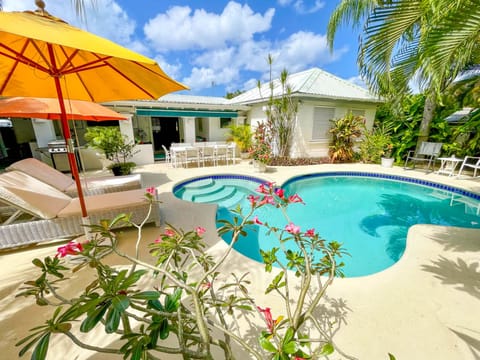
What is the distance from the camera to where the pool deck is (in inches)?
95.8

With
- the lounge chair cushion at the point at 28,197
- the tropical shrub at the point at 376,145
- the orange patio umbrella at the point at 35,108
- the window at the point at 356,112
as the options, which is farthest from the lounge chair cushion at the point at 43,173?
the window at the point at 356,112

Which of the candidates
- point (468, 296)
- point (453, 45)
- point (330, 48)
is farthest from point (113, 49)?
point (330, 48)

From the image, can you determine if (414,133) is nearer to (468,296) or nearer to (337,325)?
(468,296)

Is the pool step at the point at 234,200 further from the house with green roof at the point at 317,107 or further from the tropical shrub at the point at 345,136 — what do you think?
the tropical shrub at the point at 345,136

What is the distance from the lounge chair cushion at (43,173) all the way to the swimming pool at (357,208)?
12.7 feet

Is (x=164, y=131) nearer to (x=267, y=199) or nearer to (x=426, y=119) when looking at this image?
(x=267, y=199)

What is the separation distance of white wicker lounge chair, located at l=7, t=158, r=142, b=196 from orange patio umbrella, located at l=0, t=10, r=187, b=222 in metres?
2.42

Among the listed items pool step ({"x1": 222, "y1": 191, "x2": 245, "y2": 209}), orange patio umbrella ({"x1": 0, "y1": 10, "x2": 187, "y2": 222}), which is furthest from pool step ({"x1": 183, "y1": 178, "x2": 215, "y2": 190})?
orange patio umbrella ({"x1": 0, "y1": 10, "x2": 187, "y2": 222})

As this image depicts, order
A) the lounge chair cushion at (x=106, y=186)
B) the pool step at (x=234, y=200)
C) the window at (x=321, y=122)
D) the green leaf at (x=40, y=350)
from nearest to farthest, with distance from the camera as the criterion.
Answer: the green leaf at (x=40, y=350) < the lounge chair cushion at (x=106, y=186) < the pool step at (x=234, y=200) < the window at (x=321, y=122)

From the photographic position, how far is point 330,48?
11.1 m

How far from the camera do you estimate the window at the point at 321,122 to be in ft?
47.2

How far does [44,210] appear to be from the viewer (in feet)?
13.8

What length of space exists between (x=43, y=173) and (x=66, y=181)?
2.24ft

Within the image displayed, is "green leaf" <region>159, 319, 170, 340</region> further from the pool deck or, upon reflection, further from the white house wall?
the white house wall
